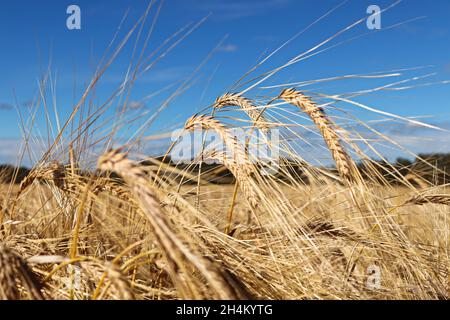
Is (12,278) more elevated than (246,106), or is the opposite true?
(246,106)

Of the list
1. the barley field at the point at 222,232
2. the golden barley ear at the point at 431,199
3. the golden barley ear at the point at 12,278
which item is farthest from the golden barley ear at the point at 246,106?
the golden barley ear at the point at 12,278

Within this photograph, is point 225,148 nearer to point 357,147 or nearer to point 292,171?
point 292,171

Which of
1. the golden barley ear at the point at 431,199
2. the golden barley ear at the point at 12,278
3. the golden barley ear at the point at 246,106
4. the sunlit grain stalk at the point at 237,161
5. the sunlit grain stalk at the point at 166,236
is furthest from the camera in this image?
the golden barley ear at the point at 431,199

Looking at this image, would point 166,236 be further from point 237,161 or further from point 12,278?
point 237,161

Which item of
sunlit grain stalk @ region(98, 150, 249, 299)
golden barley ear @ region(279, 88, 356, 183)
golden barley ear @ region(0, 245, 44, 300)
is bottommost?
golden barley ear @ region(0, 245, 44, 300)

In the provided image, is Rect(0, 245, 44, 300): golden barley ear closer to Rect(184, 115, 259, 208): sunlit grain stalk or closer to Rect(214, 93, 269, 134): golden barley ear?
Rect(184, 115, 259, 208): sunlit grain stalk

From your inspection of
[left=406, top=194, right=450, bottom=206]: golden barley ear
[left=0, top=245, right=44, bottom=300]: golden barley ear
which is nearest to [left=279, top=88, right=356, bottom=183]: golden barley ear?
[left=406, top=194, right=450, bottom=206]: golden barley ear

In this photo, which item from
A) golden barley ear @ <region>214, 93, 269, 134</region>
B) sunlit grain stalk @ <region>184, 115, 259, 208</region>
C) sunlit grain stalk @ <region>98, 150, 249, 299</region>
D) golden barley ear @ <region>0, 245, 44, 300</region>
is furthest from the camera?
golden barley ear @ <region>214, 93, 269, 134</region>

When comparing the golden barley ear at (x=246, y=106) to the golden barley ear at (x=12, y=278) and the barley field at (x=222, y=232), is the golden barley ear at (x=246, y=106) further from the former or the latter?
the golden barley ear at (x=12, y=278)

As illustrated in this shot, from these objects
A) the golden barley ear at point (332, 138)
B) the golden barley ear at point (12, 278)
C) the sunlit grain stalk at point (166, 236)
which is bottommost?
the golden barley ear at point (12, 278)

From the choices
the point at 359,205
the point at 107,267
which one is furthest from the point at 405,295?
the point at 107,267

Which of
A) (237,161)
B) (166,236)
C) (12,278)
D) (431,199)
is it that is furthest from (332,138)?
(12,278)

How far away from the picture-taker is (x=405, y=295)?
5.95 ft

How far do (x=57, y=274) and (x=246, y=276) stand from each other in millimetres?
613
